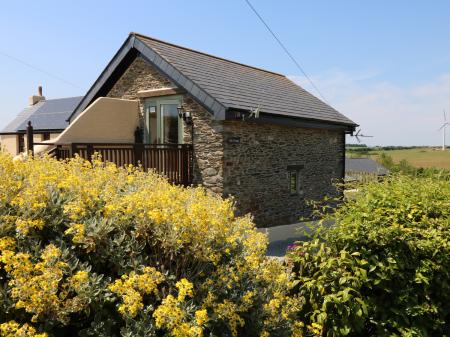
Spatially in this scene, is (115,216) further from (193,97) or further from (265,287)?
(193,97)

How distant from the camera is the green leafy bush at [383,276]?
4.15 meters

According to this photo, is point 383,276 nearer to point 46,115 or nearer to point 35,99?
point 46,115

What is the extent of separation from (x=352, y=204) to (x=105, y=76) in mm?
12329

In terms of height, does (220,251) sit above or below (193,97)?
below

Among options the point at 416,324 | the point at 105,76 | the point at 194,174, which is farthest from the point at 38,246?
the point at 105,76

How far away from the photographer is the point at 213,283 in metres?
3.44

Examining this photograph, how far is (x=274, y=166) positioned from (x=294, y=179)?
1.64 m

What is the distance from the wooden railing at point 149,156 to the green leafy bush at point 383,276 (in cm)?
704

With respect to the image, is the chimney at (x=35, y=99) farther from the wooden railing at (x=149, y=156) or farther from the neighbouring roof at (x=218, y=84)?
the wooden railing at (x=149, y=156)

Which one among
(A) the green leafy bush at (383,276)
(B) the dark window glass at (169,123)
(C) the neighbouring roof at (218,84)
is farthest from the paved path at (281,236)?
(A) the green leafy bush at (383,276)

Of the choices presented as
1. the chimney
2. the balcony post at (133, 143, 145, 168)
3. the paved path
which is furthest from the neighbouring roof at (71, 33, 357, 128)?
the chimney

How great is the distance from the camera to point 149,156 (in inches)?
451

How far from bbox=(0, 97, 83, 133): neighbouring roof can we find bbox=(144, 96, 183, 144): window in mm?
13401

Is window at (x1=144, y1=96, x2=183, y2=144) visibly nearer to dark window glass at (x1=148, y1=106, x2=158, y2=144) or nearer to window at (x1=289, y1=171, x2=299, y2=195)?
dark window glass at (x1=148, y1=106, x2=158, y2=144)
